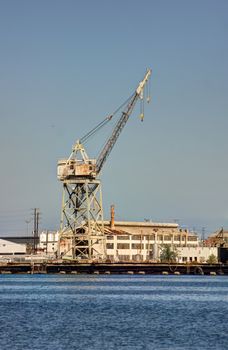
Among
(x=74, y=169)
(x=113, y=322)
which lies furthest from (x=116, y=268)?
(x=113, y=322)

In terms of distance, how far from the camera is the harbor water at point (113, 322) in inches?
A: 2207

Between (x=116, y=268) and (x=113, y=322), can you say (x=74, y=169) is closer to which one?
(x=116, y=268)

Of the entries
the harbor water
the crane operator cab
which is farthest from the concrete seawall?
the harbor water

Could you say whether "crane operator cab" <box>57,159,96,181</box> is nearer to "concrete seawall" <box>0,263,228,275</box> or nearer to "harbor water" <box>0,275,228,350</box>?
"concrete seawall" <box>0,263,228,275</box>

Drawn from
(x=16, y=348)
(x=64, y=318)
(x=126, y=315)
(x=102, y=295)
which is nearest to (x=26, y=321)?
(x=64, y=318)

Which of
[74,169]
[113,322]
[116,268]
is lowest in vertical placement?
[113,322]

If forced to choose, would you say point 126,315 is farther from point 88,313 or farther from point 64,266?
point 64,266

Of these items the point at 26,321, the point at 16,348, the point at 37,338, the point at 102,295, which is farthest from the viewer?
the point at 102,295

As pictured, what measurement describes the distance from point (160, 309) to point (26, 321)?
1677 cm

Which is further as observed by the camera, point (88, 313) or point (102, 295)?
point (102, 295)

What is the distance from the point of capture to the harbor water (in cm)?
5606

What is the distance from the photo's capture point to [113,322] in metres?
68.9

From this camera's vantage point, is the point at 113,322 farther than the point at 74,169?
No

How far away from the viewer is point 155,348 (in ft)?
176
